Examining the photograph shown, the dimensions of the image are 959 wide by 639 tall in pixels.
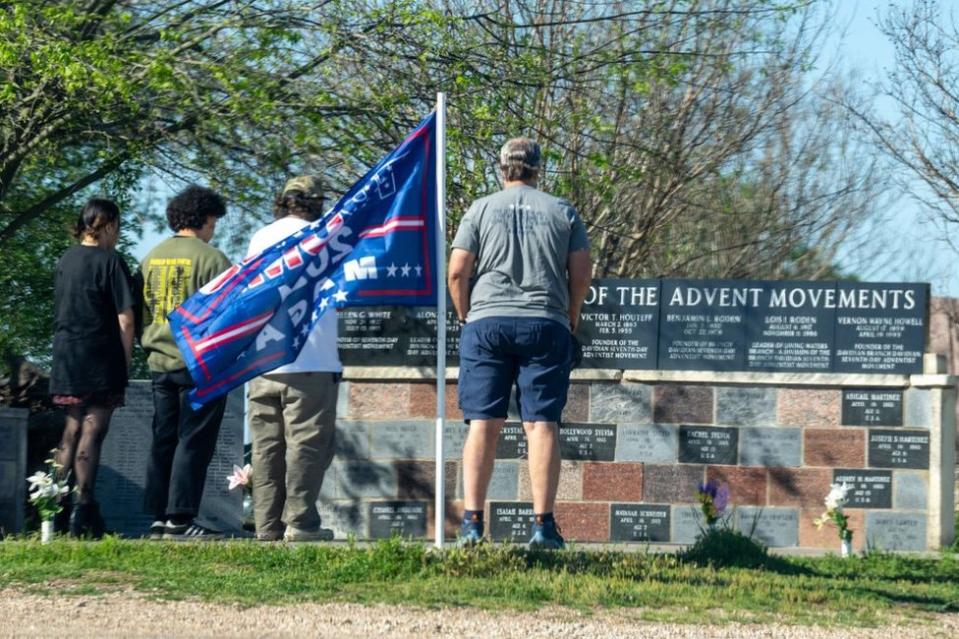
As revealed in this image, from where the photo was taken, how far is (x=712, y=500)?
8.58 metres

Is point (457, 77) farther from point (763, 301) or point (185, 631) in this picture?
point (185, 631)

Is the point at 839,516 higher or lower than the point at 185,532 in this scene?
higher

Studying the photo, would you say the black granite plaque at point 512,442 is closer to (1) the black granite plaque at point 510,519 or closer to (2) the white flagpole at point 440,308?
A: (1) the black granite plaque at point 510,519

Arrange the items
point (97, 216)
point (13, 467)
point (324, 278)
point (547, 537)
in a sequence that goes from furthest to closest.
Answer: point (13, 467), point (97, 216), point (324, 278), point (547, 537)

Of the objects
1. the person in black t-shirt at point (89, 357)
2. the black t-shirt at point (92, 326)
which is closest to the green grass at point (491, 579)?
the person in black t-shirt at point (89, 357)

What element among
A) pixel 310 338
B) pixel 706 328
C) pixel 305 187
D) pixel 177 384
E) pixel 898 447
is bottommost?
pixel 898 447

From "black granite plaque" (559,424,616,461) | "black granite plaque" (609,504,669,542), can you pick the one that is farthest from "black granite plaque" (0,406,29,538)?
"black granite plaque" (609,504,669,542)

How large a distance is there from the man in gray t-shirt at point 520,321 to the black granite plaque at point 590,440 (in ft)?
7.54

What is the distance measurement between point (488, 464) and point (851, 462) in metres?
3.09

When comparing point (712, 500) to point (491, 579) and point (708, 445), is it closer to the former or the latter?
point (708, 445)

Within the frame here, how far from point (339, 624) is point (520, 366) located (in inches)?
75.8

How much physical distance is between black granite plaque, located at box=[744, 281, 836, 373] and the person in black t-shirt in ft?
12.2

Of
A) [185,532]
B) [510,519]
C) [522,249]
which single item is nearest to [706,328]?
[510,519]

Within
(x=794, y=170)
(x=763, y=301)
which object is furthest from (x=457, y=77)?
(x=794, y=170)
